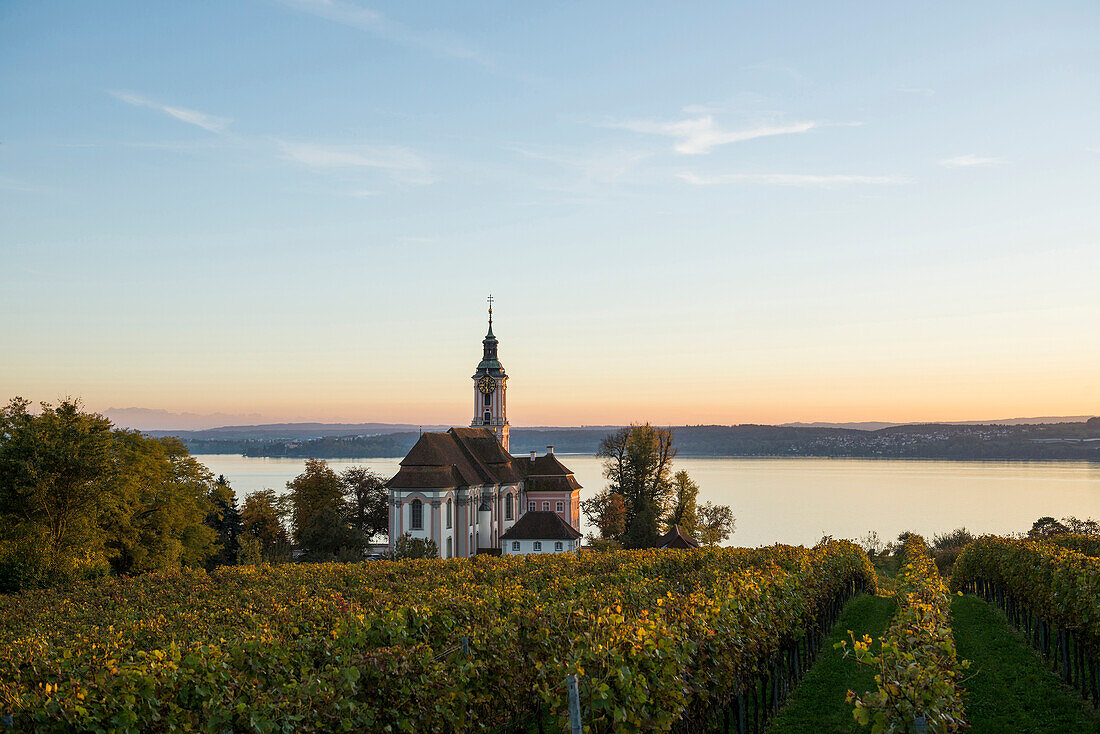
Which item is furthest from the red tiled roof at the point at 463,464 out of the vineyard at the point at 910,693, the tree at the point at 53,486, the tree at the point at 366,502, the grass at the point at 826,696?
the vineyard at the point at 910,693

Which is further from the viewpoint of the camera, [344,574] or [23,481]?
[23,481]

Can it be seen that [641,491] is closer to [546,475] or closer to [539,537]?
[546,475]

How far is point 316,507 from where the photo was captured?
55219 millimetres

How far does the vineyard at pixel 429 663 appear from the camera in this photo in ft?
21.2

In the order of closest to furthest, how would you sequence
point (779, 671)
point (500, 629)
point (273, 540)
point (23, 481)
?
point (500, 629)
point (779, 671)
point (23, 481)
point (273, 540)

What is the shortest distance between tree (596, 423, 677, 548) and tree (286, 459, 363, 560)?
60.1 feet

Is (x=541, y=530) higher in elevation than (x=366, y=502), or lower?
lower

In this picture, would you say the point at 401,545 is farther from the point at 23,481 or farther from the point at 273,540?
the point at 23,481

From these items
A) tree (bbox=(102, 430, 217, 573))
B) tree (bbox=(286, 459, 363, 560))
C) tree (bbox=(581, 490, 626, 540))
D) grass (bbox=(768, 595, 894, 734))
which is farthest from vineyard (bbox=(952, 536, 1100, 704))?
tree (bbox=(286, 459, 363, 560))

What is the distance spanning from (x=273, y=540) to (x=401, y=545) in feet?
43.5

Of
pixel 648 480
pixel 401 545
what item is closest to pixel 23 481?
pixel 401 545

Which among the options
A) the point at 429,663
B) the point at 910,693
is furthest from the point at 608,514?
the point at 910,693

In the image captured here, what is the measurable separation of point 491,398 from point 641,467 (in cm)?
1397

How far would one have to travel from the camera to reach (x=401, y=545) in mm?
44000
